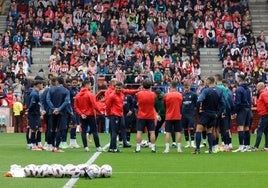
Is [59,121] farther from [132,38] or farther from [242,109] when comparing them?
A: [132,38]

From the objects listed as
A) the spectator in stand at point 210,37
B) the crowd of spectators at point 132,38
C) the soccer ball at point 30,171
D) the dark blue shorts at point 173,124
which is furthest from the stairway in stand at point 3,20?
the soccer ball at point 30,171

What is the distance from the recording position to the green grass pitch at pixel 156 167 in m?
17.6

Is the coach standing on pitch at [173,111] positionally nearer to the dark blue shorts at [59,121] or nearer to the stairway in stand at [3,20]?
the dark blue shorts at [59,121]

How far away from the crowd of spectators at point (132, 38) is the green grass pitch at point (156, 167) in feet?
52.4

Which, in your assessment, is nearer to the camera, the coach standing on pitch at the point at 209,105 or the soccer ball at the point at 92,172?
the soccer ball at the point at 92,172

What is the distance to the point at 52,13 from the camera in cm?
5191

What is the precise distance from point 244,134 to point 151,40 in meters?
21.9

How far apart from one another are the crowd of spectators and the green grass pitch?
1598cm

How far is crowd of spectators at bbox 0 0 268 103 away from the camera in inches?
1793

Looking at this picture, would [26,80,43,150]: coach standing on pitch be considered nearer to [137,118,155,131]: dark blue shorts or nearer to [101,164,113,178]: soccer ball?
[137,118,155,131]: dark blue shorts

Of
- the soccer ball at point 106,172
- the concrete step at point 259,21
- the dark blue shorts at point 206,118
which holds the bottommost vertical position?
the soccer ball at point 106,172

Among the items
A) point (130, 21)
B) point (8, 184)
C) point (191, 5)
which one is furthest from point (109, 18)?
point (8, 184)

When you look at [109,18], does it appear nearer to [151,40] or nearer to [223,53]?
[151,40]

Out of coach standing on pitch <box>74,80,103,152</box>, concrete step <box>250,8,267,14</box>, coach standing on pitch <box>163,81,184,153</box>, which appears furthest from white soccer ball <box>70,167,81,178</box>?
concrete step <box>250,8,267,14</box>
